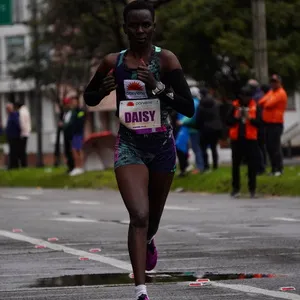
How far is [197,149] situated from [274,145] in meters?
2.06

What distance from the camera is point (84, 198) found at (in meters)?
22.4

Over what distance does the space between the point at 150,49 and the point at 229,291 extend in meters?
1.60

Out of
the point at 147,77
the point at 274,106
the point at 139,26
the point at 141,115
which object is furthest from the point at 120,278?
the point at 274,106

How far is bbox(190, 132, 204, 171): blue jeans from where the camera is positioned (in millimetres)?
24625

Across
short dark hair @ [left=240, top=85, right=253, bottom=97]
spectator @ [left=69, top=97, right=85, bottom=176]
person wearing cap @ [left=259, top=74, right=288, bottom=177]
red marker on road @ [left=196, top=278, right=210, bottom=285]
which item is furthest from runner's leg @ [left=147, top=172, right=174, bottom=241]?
spectator @ [left=69, top=97, right=85, bottom=176]

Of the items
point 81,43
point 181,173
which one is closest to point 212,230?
point 181,173

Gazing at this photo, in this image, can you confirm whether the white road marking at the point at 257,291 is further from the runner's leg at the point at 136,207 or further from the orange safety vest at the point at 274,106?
the orange safety vest at the point at 274,106

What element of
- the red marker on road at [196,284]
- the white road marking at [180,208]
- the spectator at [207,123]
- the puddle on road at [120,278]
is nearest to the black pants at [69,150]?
the spectator at [207,123]

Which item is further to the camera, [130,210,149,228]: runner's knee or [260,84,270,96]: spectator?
[260,84,270,96]: spectator

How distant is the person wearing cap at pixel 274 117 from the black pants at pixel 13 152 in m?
10.4

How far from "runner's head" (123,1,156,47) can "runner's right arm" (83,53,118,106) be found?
0.22 m

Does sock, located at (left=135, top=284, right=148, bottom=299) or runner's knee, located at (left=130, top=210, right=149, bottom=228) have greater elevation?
runner's knee, located at (left=130, top=210, right=149, bottom=228)

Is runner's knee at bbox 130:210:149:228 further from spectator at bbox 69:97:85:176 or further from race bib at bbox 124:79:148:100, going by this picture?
spectator at bbox 69:97:85:176

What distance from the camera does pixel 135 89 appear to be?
336 inches
